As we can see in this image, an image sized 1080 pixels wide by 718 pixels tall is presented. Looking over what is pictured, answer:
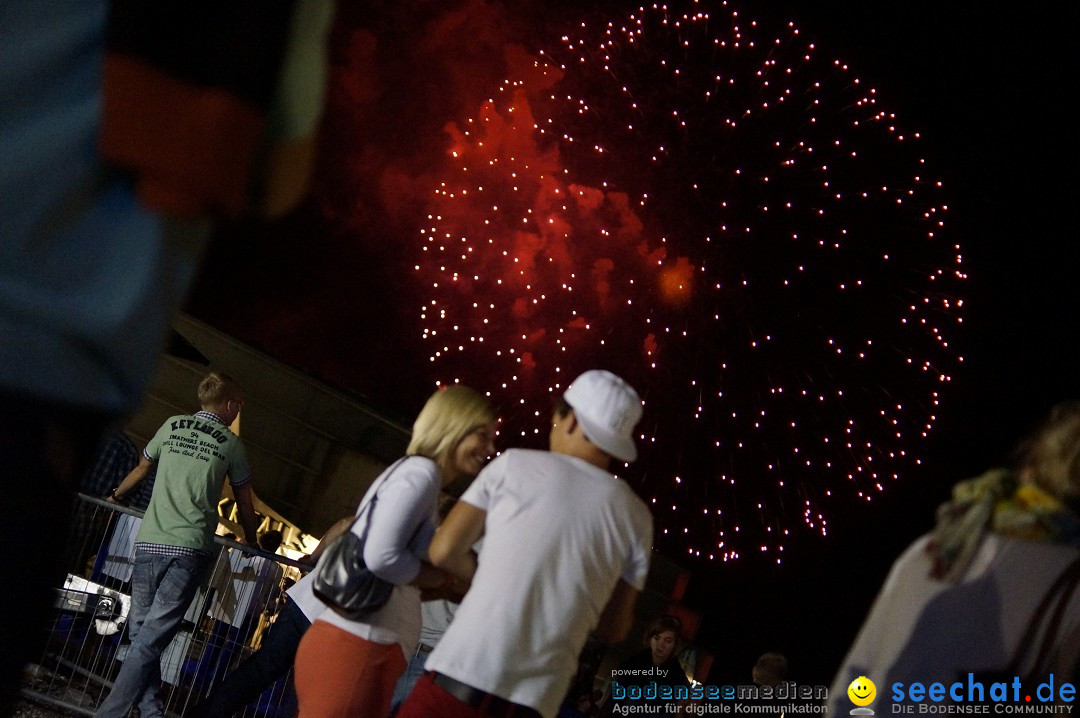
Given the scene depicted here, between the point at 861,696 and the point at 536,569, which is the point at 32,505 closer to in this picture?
the point at 536,569

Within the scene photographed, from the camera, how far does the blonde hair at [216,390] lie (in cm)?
585

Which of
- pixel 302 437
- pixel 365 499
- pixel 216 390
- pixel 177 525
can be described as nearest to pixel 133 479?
pixel 177 525

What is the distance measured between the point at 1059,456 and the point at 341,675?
2.17 m

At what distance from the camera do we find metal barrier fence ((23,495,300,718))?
6.26 m

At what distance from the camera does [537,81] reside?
498 inches

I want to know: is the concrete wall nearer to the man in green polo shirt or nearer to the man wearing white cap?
the man in green polo shirt

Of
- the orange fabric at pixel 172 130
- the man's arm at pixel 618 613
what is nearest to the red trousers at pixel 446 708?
the man's arm at pixel 618 613

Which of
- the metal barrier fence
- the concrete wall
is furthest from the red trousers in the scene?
the concrete wall

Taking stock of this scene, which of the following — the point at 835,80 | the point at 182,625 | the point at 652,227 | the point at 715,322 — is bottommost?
the point at 182,625

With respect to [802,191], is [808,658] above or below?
below

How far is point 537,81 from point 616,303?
9.22ft

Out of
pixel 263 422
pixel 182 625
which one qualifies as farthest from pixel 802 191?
pixel 263 422

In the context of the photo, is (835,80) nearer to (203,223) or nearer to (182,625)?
(182,625)

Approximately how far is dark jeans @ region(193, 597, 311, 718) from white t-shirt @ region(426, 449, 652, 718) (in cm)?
148
